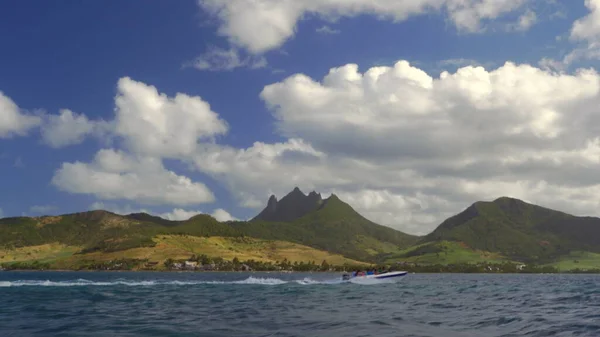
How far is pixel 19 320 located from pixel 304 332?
3101cm

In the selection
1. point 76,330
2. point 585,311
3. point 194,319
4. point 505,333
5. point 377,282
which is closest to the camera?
point 505,333

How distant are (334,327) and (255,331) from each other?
24.4 feet

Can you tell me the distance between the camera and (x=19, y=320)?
174ft

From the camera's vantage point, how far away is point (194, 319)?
52.2 metres

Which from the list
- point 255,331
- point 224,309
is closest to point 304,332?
point 255,331

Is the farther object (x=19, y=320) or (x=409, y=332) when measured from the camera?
(x=19, y=320)

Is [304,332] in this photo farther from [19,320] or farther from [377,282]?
[377,282]

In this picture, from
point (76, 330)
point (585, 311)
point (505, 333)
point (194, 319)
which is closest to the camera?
point (505, 333)

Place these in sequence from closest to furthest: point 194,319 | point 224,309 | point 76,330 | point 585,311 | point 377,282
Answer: point 76,330, point 194,319, point 585,311, point 224,309, point 377,282

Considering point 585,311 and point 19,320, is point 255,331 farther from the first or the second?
point 585,311

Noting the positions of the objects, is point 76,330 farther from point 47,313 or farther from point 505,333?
point 505,333

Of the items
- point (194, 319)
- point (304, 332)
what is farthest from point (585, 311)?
point (194, 319)

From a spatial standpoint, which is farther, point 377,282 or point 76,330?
point 377,282

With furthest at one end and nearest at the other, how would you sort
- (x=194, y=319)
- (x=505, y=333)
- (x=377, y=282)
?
(x=377, y=282), (x=194, y=319), (x=505, y=333)
